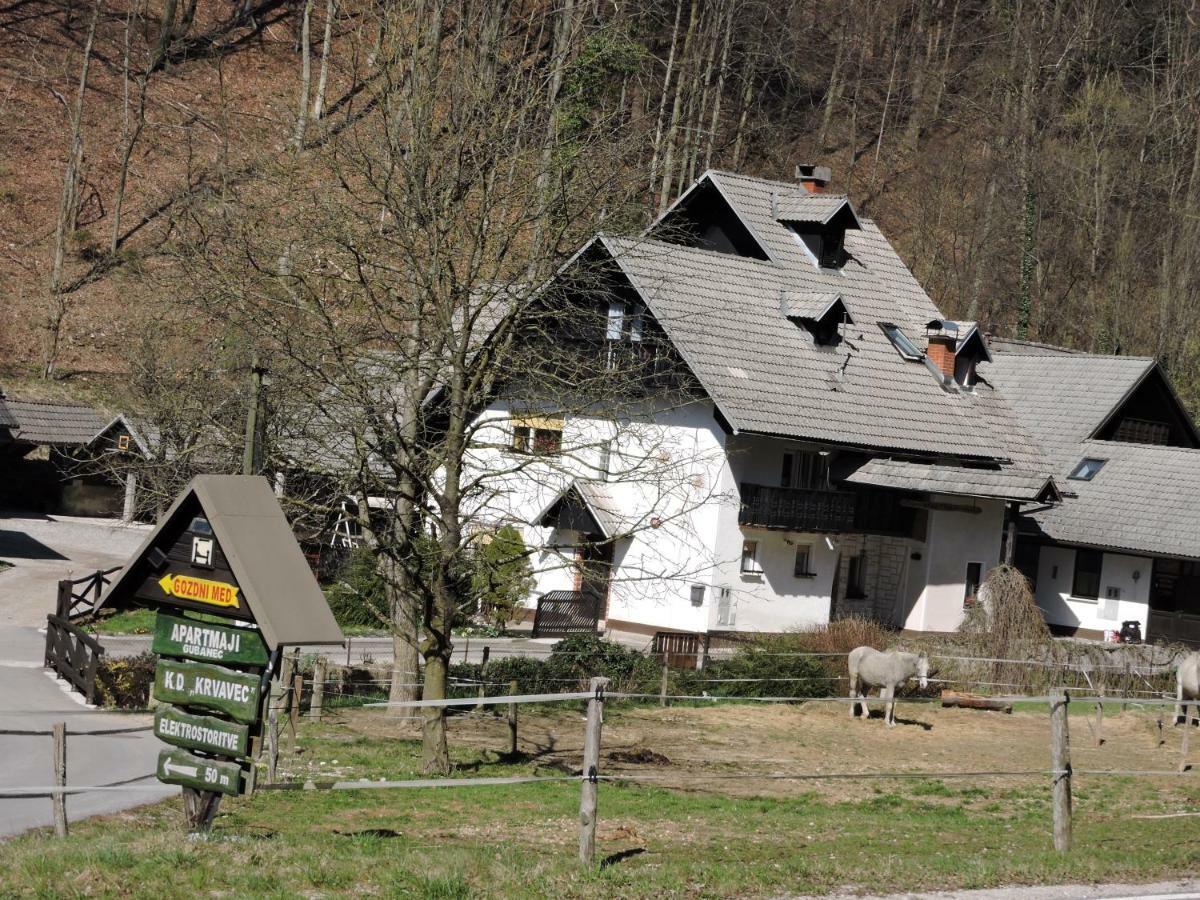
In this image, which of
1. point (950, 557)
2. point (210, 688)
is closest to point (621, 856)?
point (210, 688)

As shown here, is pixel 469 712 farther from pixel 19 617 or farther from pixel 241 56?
pixel 241 56

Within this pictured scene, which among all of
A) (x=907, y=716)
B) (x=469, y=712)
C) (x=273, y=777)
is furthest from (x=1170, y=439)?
(x=273, y=777)

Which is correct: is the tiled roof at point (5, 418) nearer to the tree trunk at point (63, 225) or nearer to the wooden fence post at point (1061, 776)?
the tree trunk at point (63, 225)

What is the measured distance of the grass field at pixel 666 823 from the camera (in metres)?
10.6

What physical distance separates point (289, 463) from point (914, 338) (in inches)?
1045

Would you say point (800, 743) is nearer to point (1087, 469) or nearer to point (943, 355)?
point (943, 355)

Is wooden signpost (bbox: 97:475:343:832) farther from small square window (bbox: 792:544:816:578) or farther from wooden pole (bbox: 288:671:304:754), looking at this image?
small square window (bbox: 792:544:816:578)

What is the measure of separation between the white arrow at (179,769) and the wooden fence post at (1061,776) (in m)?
7.20

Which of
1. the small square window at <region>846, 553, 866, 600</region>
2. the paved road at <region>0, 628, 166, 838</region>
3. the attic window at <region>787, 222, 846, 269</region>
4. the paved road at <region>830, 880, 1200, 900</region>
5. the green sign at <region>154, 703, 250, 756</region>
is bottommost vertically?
the paved road at <region>0, 628, 166, 838</region>

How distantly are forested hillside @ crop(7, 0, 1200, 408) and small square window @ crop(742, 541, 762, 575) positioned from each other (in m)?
15.1

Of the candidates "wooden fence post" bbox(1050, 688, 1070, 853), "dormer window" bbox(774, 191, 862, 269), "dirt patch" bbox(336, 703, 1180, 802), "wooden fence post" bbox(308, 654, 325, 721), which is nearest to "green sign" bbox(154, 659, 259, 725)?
"wooden fence post" bbox(1050, 688, 1070, 853)

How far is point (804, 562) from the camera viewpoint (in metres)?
40.5

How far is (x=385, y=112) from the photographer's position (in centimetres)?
2255

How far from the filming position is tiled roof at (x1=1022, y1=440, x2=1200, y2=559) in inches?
1687
